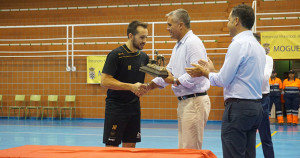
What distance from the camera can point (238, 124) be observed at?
3186mm

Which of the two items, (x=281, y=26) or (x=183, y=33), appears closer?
(x=183, y=33)

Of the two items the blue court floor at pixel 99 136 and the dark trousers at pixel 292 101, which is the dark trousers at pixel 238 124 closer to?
the blue court floor at pixel 99 136

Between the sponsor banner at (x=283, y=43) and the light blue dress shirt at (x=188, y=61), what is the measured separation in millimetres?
8526

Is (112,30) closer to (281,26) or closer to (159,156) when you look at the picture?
(281,26)

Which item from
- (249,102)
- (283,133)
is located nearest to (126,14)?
(283,133)

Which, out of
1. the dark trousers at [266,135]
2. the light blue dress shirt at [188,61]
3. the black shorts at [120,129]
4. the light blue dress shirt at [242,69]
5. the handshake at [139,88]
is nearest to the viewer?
the light blue dress shirt at [242,69]

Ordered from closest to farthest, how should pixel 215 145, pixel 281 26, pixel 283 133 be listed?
pixel 215 145 < pixel 283 133 < pixel 281 26

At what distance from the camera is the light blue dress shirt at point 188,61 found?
373cm

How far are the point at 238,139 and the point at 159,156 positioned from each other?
0.74 m

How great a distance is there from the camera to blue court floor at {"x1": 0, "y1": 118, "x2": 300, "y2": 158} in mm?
8134

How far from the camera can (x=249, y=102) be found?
3232 mm

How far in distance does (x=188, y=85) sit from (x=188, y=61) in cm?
27

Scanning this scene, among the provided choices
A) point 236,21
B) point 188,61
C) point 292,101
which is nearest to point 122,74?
point 188,61

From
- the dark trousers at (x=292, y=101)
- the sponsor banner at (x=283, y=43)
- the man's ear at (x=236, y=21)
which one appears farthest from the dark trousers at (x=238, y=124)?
the dark trousers at (x=292, y=101)
